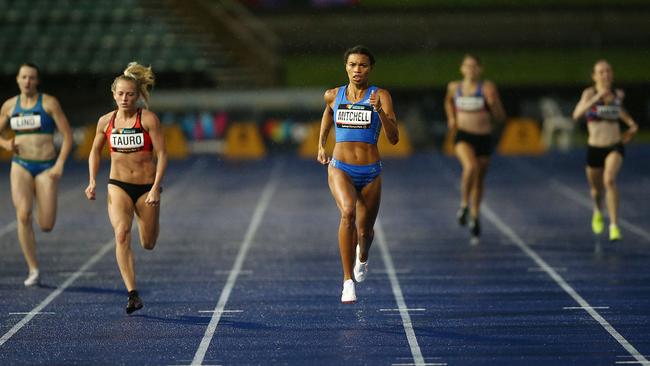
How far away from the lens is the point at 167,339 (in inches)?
315

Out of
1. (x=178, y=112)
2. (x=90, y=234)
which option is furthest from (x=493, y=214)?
(x=178, y=112)

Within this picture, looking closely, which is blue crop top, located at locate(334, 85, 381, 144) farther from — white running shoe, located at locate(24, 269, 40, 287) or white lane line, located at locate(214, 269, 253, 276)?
white running shoe, located at locate(24, 269, 40, 287)

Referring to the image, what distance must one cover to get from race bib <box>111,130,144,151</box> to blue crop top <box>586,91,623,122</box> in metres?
5.89

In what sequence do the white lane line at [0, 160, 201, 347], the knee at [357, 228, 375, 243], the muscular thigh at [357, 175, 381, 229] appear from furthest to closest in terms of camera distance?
the knee at [357, 228, 375, 243] → the muscular thigh at [357, 175, 381, 229] → the white lane line at [0, 160, 201, 347]

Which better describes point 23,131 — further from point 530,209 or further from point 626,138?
point 530,209

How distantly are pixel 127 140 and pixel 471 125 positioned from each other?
598 cm

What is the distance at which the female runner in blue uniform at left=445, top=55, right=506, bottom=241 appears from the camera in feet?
45.7

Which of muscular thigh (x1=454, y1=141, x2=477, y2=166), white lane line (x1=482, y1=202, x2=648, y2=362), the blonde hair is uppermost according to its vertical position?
the blonde hair

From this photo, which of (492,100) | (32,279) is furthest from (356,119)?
(492,100)

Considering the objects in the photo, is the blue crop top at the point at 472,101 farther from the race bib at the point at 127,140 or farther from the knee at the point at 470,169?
the race bib at the point at 127,140

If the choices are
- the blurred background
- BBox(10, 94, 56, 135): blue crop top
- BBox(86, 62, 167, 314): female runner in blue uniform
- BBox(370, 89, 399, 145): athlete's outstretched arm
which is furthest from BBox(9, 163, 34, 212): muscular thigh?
the blurred background

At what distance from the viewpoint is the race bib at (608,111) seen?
13.1 m

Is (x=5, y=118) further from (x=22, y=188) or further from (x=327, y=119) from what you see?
(x=327, y=119)

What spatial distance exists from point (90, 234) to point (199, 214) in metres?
2.72
